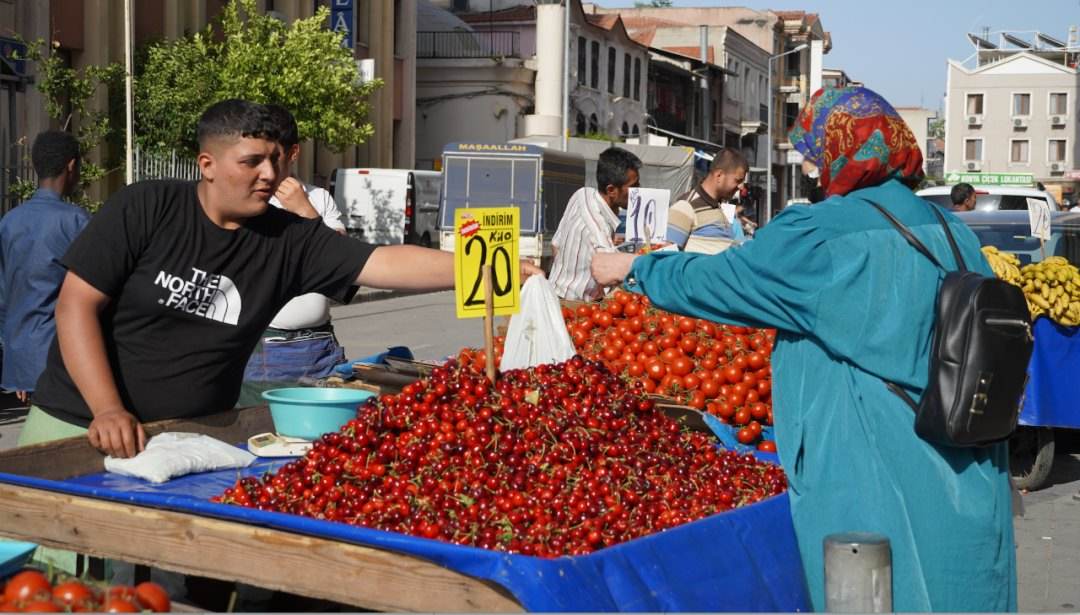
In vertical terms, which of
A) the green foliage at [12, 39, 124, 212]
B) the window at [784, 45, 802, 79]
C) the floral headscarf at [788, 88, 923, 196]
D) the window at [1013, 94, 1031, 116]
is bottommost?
the floral headscarf at [788, 88, 923, 196]

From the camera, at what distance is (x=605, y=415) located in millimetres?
4281

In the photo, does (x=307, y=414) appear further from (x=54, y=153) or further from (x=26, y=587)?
(x=54, y=153)

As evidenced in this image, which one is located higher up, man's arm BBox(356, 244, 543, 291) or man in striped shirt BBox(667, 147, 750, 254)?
man in striped shirt BBox(667, 147, 750, 254)

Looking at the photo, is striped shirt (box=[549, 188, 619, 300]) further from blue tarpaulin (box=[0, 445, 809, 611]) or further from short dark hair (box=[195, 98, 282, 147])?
blue tarpaulin (box=[0, 445, 809, 611])

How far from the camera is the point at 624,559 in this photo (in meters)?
3.31

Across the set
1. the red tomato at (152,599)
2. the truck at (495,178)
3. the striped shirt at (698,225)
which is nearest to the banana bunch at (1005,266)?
the striped shirt at (698,225)

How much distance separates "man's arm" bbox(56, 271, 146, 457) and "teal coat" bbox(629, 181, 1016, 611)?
183 centimetres

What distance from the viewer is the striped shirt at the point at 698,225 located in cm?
978

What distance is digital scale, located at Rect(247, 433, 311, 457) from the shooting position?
4379mm

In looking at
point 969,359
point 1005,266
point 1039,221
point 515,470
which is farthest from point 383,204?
point 969,359

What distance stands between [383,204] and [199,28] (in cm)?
643

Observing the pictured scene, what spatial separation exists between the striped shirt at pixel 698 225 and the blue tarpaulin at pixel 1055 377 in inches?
86.7

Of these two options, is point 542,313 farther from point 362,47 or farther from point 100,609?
point 362,47

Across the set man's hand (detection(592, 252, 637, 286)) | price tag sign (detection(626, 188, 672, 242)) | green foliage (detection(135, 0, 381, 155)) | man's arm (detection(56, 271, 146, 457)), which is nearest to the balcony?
green foliage (detection(135, 0, 381, 155))
